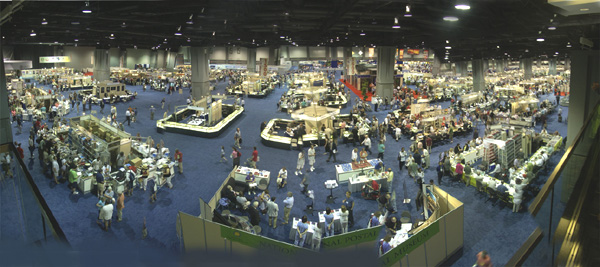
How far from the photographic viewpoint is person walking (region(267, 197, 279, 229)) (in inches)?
480

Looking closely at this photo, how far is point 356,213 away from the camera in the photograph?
525 inches

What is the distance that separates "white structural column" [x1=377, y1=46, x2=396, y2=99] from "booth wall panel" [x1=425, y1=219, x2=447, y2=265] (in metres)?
28.8

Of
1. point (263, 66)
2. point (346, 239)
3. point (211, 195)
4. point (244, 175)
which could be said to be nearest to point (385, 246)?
A: point (346, 239)

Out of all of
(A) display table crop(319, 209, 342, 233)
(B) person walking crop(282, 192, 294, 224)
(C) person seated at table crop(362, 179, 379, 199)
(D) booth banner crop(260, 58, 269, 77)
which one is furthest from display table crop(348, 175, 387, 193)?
(D) booth banner crop(260, 58, 269, 77)

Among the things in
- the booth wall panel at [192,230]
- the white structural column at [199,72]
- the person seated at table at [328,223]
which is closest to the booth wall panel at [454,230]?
the person seated at table at [328,223]

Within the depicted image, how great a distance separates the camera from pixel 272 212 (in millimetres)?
12383

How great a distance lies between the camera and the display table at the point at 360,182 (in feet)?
49.1

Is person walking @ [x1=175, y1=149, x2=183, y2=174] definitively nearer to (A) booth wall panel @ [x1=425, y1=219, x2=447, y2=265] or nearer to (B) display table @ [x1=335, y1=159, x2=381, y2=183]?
(B) display table @ [x1=335, y1=159, x2=381, y2=183]

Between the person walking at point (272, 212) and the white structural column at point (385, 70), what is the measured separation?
2774 centimetres

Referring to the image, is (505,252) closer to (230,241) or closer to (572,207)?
(572,207)

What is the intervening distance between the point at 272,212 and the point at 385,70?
27.9m

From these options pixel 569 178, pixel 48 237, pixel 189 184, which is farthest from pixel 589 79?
pixel 48 237

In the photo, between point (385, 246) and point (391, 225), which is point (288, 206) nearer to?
point (391, 225)

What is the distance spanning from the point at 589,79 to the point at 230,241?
42.7ft
